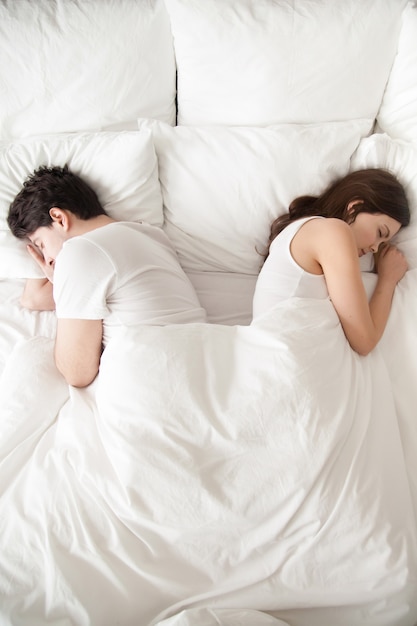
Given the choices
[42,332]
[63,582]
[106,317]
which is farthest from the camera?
[42,332]

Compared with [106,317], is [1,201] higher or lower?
higher

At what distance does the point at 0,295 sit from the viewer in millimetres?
1335

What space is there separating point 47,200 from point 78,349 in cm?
42

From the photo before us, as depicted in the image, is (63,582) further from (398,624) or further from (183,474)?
(398,624)

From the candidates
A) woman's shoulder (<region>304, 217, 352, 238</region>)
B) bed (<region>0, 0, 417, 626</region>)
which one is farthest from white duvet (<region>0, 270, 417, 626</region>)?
woman's shoulder (<region>304, 217, 352, 238</region>)

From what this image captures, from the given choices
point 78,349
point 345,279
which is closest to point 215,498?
point 78,349

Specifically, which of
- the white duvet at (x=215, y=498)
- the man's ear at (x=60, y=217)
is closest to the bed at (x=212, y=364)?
the white duvet at (x=215, y=498)

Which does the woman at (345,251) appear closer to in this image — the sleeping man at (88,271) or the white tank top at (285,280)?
the white tank top at (285,280)

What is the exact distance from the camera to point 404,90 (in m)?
1.33

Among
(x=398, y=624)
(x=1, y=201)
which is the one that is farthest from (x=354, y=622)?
(x=1, y=201)

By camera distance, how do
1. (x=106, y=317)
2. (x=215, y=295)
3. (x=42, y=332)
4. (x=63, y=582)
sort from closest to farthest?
(x=63, y=582) → (x=106, y=317) → (x=42, y=332) → (x=215, y=295)

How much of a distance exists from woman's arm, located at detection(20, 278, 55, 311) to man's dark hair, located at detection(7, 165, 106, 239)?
142 mm

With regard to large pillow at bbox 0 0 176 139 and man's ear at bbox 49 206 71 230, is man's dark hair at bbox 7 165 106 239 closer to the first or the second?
man's ear at bbox 49 206 71 230

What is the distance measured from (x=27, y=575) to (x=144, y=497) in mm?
234
